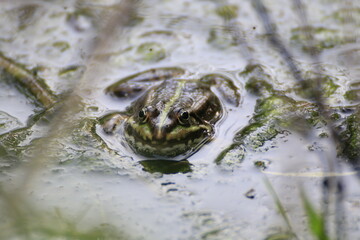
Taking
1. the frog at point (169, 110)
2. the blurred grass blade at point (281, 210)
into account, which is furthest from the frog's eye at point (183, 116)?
the blurred grass blade at point (281, 210)

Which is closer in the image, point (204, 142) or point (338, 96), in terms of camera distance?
point (204, 142)

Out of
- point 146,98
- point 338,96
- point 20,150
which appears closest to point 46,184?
point 20,150

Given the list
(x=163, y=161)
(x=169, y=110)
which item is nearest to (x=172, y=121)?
(x=169, y=110)

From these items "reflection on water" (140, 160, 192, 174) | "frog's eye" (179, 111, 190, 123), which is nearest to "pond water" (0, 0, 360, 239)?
"reflection on water" (140, 160, 192, 174)

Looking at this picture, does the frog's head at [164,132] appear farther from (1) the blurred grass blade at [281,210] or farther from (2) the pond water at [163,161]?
(1) the blurred grass blade at [281,210]

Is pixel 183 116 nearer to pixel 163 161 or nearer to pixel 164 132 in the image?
pixel 164 132

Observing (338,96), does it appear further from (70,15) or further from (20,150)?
(70,15)

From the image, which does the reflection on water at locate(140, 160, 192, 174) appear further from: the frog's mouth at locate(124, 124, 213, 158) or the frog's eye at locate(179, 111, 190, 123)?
the frog's eye at locate(179, 111, 190, 123)
